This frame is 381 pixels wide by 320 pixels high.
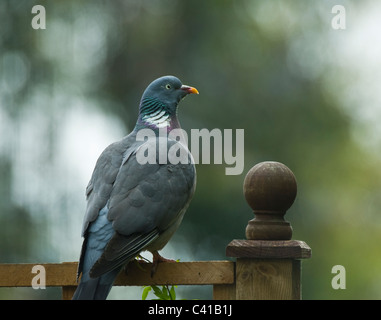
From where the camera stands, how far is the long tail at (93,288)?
2616mm

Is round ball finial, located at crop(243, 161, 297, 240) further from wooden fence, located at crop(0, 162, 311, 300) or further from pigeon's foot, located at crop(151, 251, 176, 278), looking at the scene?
pigeon's foot, located at crop(151, 251, 176, 278)

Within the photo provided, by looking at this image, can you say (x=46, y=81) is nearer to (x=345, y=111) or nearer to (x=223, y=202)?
(x=223, y=202)

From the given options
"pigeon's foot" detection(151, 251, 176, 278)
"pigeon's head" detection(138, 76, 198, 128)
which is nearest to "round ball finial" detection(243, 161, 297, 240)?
"pigeon's foot" detection(151, 251, 176, 278)

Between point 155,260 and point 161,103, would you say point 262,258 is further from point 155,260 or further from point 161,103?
point 161,103

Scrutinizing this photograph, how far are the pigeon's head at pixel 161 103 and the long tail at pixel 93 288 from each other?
1.04 m

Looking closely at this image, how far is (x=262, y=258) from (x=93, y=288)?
61cm

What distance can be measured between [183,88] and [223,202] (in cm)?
444

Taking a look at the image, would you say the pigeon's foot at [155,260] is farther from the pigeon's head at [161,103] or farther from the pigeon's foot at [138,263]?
the pigeon's head at [161,103]

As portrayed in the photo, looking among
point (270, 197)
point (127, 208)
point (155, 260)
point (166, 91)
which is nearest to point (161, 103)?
point (166, 91)

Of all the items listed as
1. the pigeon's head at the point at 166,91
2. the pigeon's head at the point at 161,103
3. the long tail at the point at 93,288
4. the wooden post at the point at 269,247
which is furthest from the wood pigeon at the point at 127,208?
the wooden post at the point at 269,247

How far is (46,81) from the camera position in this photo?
9.06 m

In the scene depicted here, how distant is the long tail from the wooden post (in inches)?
18.1

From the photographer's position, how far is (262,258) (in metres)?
2.53

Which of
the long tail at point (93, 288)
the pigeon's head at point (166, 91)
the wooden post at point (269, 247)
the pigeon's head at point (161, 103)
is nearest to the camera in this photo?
the wooden post at point (269, 247)
